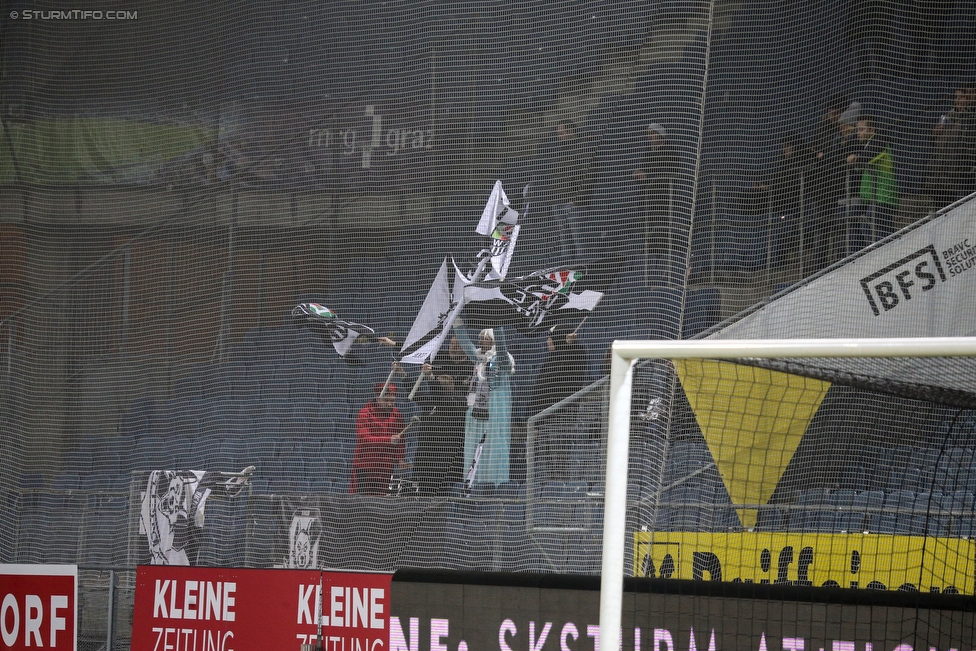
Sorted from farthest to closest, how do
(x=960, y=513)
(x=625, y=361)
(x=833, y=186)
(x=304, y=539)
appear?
(x=304, y=539)
(x=833, y=186)
(x=960, y=513)
(x=625, y=361)

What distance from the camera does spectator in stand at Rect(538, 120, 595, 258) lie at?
6.13m

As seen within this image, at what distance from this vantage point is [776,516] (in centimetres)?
511

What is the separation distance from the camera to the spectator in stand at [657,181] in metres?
5.86

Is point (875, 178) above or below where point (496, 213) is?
Result: above

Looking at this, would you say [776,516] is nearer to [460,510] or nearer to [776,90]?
[460,510]

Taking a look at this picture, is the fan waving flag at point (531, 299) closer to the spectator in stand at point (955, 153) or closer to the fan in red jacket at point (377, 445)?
the fan in red jacket at point (377, 445)

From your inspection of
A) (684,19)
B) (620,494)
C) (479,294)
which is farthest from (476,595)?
(684,19)

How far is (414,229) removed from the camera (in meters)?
6.39

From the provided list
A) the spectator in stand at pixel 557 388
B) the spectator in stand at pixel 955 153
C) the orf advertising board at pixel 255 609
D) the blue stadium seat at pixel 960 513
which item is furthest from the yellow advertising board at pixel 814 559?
the spectator in stand at pixel 955 153

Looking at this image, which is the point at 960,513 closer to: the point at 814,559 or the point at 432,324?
the point at 814,559

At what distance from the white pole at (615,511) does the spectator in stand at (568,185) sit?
2713mm

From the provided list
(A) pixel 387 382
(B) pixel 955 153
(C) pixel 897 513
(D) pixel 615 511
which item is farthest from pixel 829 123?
(D) pixel 615 511

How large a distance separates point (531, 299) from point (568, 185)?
732 millimetres

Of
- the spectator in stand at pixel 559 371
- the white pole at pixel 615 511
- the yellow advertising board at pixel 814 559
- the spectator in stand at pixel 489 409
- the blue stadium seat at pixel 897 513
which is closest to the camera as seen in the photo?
the white pole at pixel 615 511
